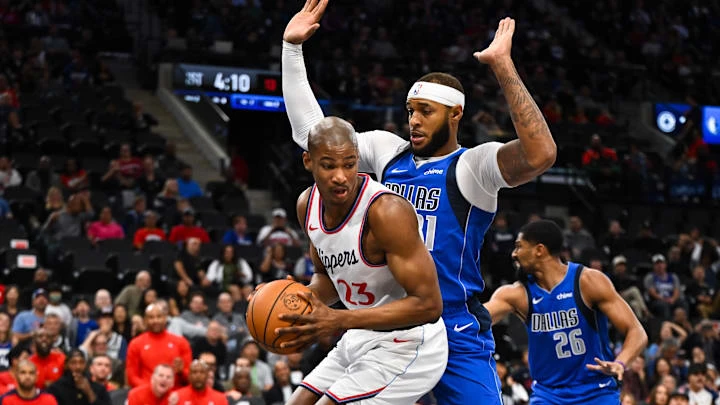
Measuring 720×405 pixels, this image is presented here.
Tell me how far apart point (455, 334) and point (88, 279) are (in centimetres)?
971

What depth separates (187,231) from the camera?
15672 mm

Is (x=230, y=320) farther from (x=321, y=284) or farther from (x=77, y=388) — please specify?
(x=321, y=284)

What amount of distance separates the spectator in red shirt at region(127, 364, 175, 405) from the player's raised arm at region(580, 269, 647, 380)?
4755mm

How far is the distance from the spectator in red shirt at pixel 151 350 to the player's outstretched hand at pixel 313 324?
286 inches

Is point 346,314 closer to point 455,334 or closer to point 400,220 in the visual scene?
point 400,220

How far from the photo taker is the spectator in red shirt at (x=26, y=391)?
10219mm

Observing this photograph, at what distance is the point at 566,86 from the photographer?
23.8 m

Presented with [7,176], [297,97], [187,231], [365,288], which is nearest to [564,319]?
[297,97]

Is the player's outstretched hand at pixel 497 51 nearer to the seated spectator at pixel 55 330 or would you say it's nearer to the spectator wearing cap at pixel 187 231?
the seated spectator at pixel 55 330

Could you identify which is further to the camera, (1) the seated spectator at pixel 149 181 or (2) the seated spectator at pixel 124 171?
(1) the seated spectator at pixel 149 181

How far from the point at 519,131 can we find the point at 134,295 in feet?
29.8

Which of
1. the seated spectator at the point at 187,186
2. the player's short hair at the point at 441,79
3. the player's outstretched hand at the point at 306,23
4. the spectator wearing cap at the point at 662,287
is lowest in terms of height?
the spectator wearing cap at the point at 662,287

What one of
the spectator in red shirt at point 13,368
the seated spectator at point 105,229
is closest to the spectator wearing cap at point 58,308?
the spectator in red shirt at point 13,368

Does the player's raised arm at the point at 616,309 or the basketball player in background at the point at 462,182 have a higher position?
the basketball player in background at the point at 462,182
